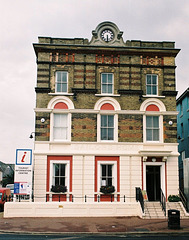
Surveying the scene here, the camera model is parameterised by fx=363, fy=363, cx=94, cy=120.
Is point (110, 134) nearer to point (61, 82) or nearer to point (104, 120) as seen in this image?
point (104, 120)

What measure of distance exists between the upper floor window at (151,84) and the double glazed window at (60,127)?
639cm

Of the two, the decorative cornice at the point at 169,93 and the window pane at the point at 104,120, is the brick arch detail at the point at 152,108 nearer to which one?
the decorative cornice at the point at 169,93

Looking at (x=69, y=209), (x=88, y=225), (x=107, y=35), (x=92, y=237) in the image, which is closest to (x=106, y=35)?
(x=107, y=35)

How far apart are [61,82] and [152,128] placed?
24.0ft

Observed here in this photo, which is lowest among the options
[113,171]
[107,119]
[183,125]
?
[113,171]

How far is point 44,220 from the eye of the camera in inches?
818

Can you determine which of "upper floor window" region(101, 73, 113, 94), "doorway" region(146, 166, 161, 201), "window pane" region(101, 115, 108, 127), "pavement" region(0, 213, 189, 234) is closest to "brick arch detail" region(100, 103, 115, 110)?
"window pane" region(101, 115, 108, 127)

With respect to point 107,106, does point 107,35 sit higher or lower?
higher

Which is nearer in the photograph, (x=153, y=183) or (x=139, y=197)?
(x=139, y=197)

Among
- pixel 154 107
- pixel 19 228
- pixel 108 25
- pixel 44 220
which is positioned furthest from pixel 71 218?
pixel 108 25

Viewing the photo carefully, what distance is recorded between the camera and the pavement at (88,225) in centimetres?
1747

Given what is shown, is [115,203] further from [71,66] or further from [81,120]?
[71,66]

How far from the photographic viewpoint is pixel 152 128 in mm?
25906

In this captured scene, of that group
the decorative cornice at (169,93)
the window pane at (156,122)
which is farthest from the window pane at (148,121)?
the decorative cornice at (169,93)
